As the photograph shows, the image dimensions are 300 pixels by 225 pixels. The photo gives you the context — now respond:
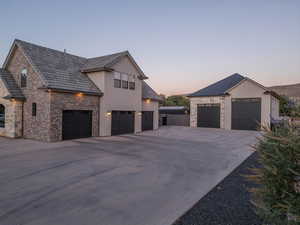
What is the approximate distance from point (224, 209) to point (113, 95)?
12279mm

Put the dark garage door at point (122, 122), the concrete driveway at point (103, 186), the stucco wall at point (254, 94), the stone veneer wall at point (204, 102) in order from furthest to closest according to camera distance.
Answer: the stone veneer wall at point (204, 102)
the stucco wall at point (254, 94)
the dark garage door at point (122, 122)
the concrete driveway at point (103, 186)

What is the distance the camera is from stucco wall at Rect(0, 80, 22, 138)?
12.4m

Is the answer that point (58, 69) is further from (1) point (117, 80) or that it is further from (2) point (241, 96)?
(2) point (241, 96)

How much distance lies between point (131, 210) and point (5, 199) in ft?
9.55

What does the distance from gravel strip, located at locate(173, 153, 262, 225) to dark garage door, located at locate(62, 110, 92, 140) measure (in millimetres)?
10513

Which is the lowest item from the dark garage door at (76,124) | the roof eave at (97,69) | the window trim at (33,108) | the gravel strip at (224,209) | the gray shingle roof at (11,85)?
the gravel strip at (224,209)

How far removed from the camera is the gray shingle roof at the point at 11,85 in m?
12.4

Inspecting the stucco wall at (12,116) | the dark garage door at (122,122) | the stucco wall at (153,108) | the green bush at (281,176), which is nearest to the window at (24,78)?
the stucco wall at (12,116)

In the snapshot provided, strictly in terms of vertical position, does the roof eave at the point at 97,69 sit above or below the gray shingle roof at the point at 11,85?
above

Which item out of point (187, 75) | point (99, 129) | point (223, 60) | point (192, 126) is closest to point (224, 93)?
point (223, 60)

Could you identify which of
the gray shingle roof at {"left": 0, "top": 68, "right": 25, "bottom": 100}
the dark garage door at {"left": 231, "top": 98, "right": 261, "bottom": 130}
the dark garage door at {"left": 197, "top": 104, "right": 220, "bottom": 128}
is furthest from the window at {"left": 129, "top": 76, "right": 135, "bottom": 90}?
the dark garage door at {"left": 231, "top": 98, "right": 261, "bottom": 130}

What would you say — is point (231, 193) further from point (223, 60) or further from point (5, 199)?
point (223, 60)

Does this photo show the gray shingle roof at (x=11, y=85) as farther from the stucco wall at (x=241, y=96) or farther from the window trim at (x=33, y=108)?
the stucco wall at (x=241, y=96)

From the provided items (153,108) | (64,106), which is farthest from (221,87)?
(64,106)
